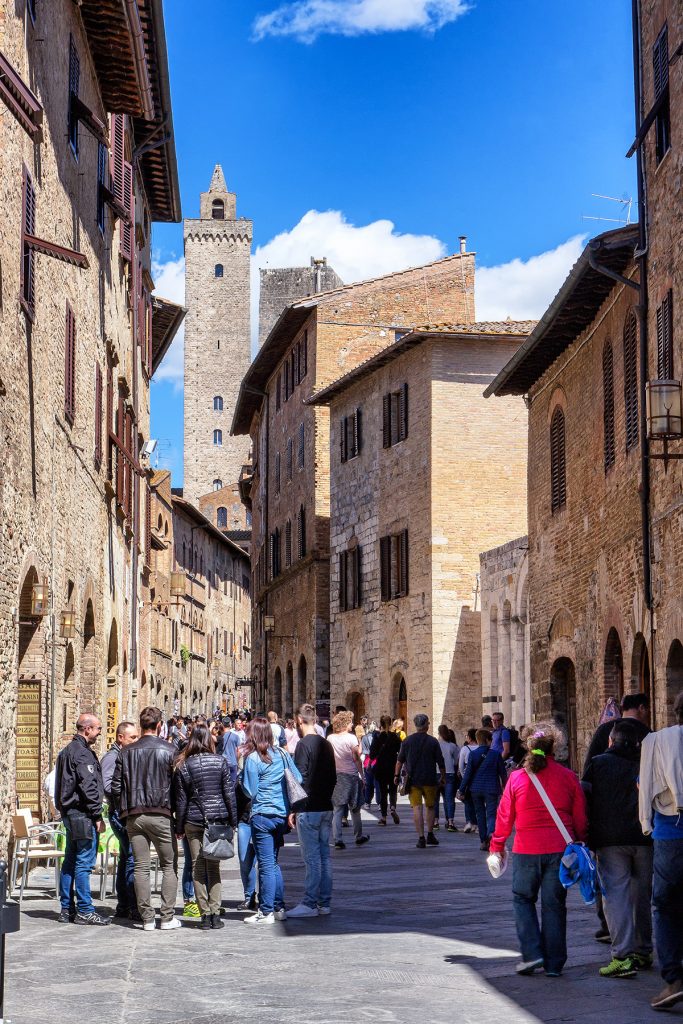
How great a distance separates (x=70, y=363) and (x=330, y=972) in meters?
10.1

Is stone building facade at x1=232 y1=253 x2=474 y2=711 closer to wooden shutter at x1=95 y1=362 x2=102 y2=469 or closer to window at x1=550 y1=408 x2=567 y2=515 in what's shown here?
window at x1=550 y1=408 x2=567 y2=515

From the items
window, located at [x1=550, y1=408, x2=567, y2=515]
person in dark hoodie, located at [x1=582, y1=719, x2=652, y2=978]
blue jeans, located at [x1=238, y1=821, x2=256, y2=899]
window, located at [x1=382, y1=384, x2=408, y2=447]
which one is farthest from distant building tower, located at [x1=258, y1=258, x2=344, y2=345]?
person in dark hoodie, located at [x1=582, y1=719, x2=652, y2=978]

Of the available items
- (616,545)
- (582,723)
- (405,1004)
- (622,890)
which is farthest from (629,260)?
(405,1004)

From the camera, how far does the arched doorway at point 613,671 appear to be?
63.4 feet

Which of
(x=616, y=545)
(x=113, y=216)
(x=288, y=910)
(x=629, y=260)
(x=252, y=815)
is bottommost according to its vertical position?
(x=288, y=910)

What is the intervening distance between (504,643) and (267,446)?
18.2 meters

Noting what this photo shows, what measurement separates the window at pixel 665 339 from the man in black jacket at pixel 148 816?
747cm

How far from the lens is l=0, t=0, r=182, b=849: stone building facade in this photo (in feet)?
42.5

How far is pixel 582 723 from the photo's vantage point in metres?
20.7

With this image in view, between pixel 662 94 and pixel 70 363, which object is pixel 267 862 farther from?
pixel 662 94

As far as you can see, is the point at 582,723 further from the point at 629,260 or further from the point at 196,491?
the point at 196,491

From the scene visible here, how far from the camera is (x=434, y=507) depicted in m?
31.8

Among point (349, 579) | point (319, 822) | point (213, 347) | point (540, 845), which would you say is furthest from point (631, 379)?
point (213, 347)

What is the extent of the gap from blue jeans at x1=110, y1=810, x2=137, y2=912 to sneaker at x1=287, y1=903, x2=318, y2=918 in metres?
1.25
